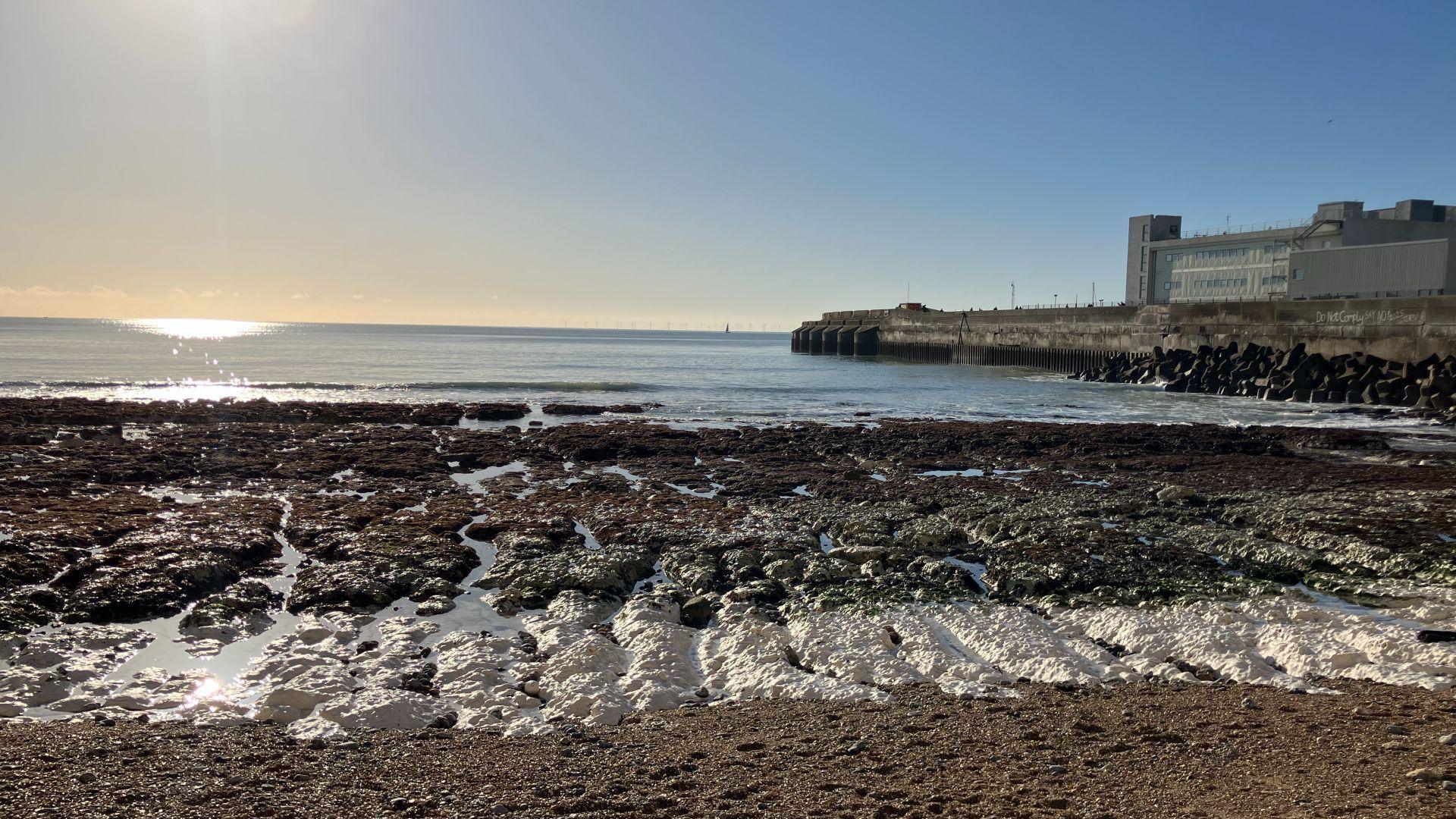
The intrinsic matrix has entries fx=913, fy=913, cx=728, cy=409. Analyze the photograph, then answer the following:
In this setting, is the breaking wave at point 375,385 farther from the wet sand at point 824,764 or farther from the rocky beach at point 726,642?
the wet sand at point 824,764

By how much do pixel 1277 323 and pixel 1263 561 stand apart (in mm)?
34955

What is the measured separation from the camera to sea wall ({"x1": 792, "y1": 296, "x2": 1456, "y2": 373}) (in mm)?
33625

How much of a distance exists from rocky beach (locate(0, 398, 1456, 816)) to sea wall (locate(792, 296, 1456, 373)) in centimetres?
2163

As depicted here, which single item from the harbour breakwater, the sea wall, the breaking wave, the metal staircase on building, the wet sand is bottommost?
the wet sand

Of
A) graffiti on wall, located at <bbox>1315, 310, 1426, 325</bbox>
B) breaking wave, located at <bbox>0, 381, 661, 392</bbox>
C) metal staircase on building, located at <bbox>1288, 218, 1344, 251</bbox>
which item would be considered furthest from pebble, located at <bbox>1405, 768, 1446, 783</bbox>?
metal staircase on building, located at <bbox>1288, 218, 1344, 251</bbox>

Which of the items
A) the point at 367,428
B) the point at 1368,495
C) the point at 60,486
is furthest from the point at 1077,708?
the point at 367,428

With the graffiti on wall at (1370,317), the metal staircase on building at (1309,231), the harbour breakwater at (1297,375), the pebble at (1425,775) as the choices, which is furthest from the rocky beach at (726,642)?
the metal staircase on building at (1309,231)

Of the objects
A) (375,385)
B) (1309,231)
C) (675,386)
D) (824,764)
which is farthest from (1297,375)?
(375,385)

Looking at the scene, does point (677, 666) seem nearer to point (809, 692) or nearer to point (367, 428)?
point (809, 692)

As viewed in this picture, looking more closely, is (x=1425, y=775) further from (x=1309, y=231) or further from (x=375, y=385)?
(x=1309, y=231)

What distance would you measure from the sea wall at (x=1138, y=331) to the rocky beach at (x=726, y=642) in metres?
21.6

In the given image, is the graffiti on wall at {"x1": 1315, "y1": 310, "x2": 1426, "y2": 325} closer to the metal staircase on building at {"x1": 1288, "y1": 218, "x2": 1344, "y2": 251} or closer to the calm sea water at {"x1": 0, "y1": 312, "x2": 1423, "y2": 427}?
the calm sea water at {"x1": 0, "y1": 312, "x2": 1423, "y2": 427}

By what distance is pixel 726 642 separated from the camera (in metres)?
7.97

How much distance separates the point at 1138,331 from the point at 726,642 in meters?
47.8
